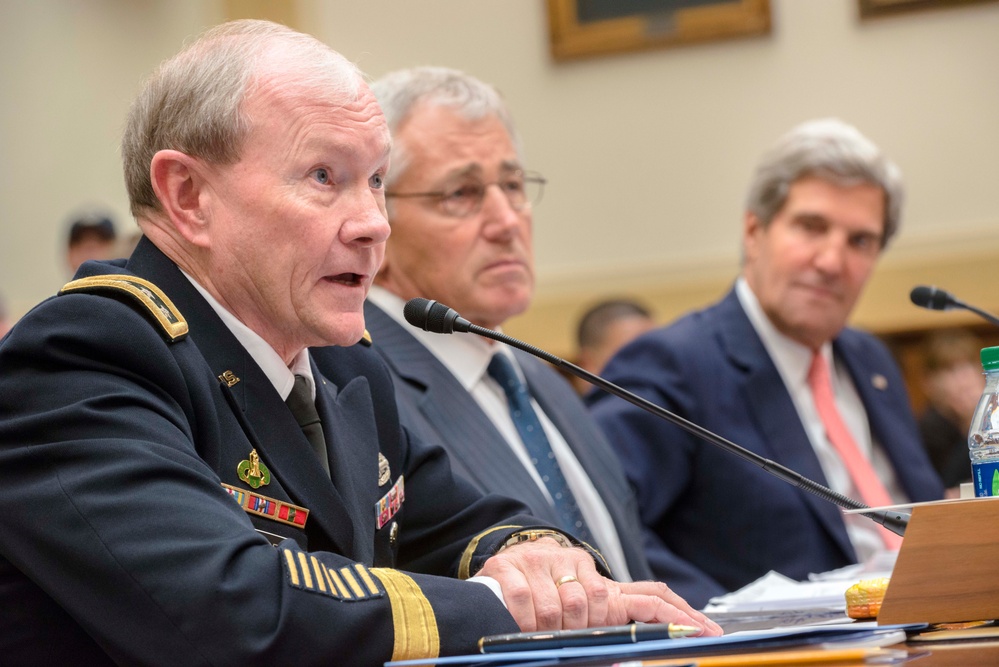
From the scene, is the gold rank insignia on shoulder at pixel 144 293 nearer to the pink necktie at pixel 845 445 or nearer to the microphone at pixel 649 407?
the microphone at pixel 649 407

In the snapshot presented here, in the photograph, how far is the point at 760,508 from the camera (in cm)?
276

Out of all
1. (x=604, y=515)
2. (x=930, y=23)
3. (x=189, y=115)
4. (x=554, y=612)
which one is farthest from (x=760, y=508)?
(x=930, y=23)

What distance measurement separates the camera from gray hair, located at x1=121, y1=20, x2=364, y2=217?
142cm

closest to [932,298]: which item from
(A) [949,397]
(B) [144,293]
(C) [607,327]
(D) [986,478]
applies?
(D) [986,478]

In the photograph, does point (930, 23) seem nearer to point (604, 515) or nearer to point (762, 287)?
point (762, 287)

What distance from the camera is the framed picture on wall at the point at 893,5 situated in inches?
210

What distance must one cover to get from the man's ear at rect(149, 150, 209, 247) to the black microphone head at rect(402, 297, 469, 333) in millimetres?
277

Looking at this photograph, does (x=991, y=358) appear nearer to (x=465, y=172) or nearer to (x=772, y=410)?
(x=465, y=172)

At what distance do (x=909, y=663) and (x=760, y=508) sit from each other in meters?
1.77

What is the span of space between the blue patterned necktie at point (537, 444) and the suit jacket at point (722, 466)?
42 cm

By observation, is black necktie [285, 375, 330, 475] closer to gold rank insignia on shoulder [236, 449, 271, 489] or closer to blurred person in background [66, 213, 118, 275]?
gold rank insignia on shoulder [236, 449, 271, 489]

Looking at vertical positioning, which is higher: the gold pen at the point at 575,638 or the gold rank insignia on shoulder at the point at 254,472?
the gold rank insignia on shoulder at the point at 254,472

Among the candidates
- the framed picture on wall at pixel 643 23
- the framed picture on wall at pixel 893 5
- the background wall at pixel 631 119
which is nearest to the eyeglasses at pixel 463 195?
the background wall at pixel 631 119

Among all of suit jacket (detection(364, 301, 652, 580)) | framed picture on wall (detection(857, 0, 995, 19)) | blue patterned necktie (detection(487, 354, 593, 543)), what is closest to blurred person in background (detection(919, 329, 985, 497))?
framed picture on wall (detection(857, 0, 995, 19))
